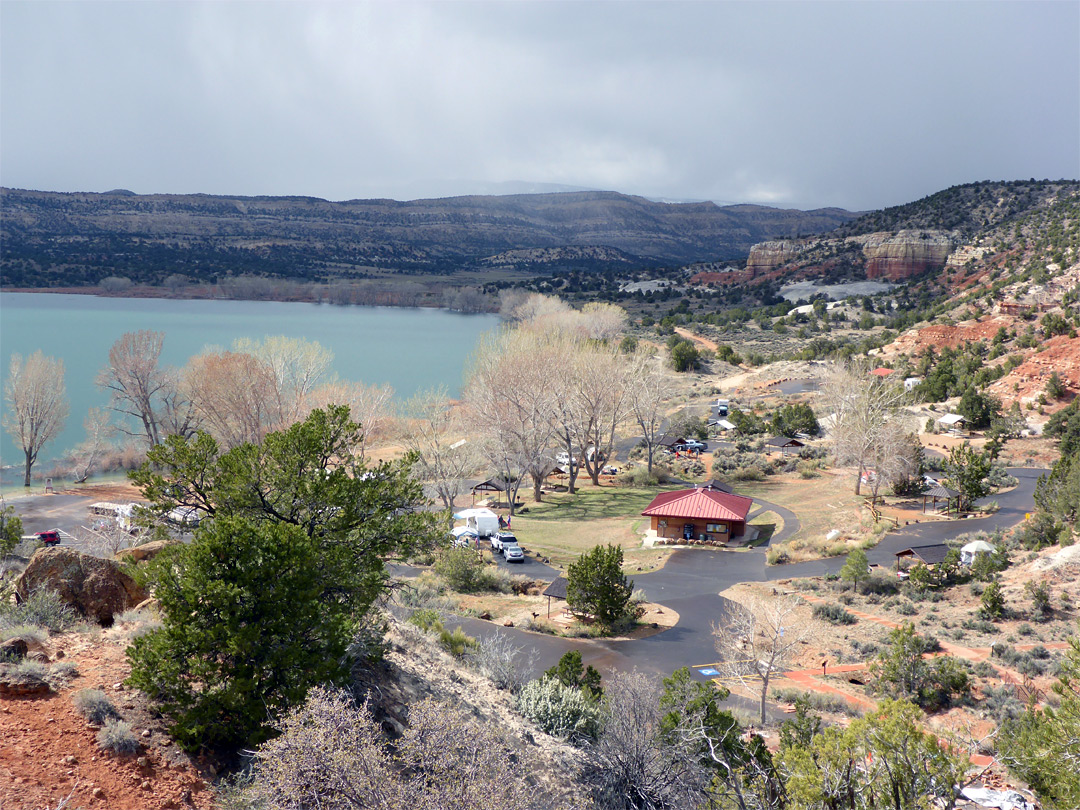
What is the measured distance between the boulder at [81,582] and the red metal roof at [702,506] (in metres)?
23.6

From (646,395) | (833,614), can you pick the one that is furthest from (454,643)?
(646,395)

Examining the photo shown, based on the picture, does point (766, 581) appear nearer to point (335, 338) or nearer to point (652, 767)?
point (652, 767)

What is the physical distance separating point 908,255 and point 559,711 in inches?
3906

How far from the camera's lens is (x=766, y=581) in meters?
26.1

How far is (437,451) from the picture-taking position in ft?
117

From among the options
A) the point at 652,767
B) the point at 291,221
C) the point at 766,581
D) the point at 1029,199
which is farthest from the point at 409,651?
the point at 291,221

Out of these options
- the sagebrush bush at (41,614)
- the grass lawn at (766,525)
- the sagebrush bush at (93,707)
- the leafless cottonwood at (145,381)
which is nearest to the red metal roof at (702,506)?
the grass lawn at (766,525)

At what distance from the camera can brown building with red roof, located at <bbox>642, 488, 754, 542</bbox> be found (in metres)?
32.3

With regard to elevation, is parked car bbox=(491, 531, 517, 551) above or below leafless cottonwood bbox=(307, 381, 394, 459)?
below

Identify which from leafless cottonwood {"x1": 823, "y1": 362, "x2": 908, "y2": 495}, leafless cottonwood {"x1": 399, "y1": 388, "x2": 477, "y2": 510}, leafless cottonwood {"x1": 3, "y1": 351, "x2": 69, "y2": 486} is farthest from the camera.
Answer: leafless cottonwood {"x1": 3, "y1": 351, "x2": 69, "y2": 486}

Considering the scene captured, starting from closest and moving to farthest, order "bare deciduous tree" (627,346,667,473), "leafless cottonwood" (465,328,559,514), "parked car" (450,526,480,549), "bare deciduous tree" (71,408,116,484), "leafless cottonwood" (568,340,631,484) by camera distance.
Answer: "parked car" (450,526,480,549), "leafless cottonwood" (465,328,559,514), "leafless cottonwood" (568,340,631,484), "bare deciduous tree" (627,346,667,473), "bare deciduous tree" (71,408,116,484)

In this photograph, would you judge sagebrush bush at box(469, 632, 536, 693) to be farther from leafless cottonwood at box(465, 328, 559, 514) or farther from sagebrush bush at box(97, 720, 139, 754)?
leafless cottonwood at box(465, 328, 559, 514)

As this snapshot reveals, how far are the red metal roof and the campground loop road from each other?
1.79m

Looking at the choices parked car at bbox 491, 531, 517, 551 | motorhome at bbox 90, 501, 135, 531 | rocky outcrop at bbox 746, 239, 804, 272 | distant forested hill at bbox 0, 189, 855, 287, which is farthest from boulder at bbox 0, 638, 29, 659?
rocky outcrop at bbox 746, 239, 804, 272
